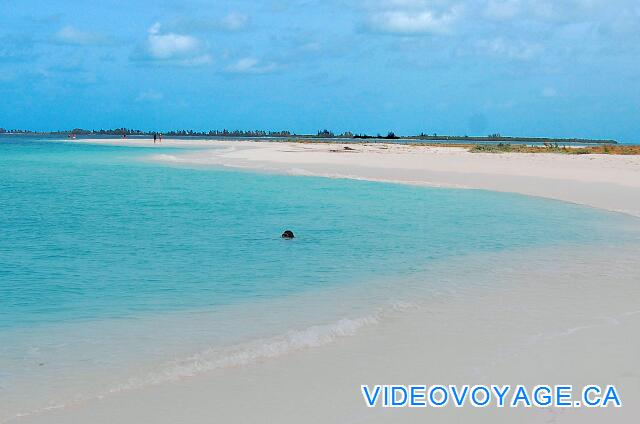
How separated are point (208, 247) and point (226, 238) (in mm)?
1237

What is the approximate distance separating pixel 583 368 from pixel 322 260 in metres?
6.07

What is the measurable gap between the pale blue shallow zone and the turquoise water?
0.04m

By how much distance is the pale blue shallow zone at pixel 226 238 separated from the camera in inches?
347

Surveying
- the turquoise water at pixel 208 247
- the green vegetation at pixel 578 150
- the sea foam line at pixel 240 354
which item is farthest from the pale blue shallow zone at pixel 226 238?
the green vegetation at pixel 578 150

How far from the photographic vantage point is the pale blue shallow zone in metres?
8.82

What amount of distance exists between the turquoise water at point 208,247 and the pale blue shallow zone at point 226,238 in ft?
0.12

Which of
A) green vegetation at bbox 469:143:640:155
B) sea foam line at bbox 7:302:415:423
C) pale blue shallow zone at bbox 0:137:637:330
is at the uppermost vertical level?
green vegetation at bbox 469:143:640:155

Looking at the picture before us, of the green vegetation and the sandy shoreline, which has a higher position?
the green vegetation

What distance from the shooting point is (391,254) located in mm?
11812

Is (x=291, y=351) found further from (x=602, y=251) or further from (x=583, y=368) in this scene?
(x=602, y=251)

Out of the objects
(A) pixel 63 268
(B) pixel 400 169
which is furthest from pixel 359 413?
(B) pixel 400 169

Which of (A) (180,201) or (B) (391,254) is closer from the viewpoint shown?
(B) (391,254)

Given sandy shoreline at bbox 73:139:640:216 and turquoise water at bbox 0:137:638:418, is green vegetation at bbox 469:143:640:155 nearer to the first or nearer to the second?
sandy shoreline at bbox 73:139:640:216

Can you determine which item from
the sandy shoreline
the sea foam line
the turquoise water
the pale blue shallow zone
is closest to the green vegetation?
the sandy shoreline
